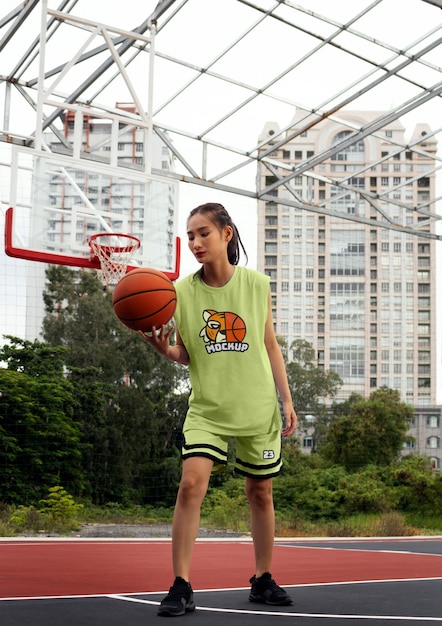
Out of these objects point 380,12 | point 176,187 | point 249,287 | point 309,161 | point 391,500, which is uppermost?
point 380,12

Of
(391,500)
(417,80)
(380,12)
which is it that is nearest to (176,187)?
(380,12)

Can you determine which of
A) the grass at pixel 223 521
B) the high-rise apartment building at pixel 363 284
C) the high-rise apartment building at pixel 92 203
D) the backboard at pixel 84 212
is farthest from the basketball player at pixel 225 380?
the high-rise apartment building at pixel 363 284

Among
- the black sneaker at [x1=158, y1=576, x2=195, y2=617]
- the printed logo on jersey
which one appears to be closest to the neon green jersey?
the printed logo on jersey

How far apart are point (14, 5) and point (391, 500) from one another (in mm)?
8522

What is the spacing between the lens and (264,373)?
306 centimetres

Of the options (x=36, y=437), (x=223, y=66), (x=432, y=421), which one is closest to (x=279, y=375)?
(x=223, y=66)

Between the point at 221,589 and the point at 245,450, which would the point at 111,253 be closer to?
the point at 221,589

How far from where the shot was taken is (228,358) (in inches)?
119

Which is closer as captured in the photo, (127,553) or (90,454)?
(127,553)

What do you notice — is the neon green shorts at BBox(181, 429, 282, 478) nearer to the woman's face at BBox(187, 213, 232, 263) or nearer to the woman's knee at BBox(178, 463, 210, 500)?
the woman's knee at BBox(178, 463, 210, 500)

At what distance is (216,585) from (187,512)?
3.74 ft

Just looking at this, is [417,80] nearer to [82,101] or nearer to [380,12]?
[380,12]

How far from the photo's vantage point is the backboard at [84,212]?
743cm

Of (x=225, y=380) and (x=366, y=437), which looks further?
(x=366, y=437)
